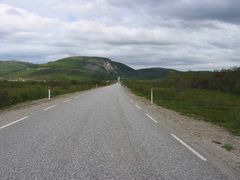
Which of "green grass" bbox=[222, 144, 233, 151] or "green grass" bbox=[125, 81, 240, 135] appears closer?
"green grass" bbox=[222, 144, 233, 151]

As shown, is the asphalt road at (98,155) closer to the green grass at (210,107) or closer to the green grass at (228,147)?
the green grass at (228,147)

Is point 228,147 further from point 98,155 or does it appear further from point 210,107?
point 210,107

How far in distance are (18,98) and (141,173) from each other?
80.2ft

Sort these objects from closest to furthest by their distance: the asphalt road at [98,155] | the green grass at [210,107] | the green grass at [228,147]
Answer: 1. the asphalt road at [98,155]
2. the green grass at [228,147]
3. the green grass at [210,107]

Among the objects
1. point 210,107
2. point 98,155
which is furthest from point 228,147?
point 210,107

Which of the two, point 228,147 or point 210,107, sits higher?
point 228,147

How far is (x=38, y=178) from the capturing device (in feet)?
19.4

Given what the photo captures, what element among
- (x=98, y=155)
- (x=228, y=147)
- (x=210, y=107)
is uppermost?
(x=98, y=155)

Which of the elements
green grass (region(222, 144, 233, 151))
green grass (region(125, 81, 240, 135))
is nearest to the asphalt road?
green grass (region(222, 144, 233, 151))

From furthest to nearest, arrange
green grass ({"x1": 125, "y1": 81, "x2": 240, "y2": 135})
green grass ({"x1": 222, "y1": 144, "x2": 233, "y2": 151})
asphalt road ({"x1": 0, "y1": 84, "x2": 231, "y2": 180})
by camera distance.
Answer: green grass ({"x1": 125, "y1": 81, "x2": 240, "y2": 135}), green grass ({"x1": 222, "y1": 144, "x2": 233, "y2": 151}), asphalt road ({"x1": 0, "y1": 84, "x2": 231, "y2": 180})

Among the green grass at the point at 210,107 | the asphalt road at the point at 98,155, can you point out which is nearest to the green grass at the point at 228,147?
the asphalt road at the point at 98,155

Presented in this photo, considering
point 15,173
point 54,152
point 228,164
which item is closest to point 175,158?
point 228,164

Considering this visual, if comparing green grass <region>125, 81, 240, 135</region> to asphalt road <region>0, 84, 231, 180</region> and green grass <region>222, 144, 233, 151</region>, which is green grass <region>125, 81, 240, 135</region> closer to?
green grass <region>222, 144, 233, 151</region>

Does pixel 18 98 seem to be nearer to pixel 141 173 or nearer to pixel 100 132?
pixel 100 132
